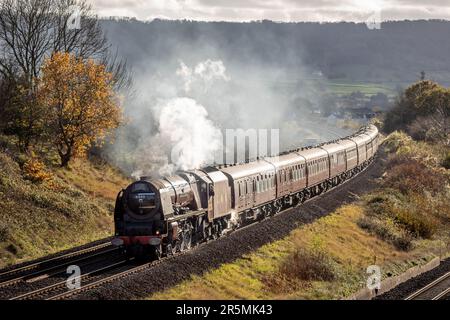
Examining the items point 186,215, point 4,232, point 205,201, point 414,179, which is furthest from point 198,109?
point 186,215

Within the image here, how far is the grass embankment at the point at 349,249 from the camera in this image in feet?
91.3

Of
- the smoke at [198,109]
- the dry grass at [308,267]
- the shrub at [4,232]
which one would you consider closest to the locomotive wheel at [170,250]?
the dry grass at [308,267]

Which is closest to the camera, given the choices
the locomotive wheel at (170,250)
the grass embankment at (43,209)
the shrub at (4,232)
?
the locomotive wheel at (170,250)

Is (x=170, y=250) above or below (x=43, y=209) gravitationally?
above

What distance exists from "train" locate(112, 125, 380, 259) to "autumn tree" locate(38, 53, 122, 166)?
44.2ft

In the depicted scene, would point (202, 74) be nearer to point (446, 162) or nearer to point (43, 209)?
point (446, 162)

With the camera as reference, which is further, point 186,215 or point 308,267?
point 308,267

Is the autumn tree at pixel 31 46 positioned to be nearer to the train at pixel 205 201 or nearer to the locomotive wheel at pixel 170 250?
the train at pixel 205 201

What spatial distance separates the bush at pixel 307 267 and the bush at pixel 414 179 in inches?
1165

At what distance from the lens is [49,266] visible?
1152 inches

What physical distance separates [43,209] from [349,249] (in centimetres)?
1713

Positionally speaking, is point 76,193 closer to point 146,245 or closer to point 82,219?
point 82,219

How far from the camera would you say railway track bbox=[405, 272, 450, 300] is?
103 feet

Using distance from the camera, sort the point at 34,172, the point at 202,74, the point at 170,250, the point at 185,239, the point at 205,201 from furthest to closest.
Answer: the point at 202,74
the point at 34,172
the point at 205,201
the point at 185,239
the point at 170,250
